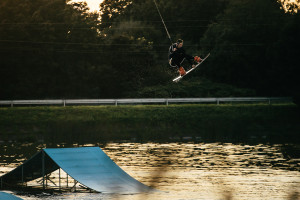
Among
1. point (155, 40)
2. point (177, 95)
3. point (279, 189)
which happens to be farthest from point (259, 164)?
point (155, 40)

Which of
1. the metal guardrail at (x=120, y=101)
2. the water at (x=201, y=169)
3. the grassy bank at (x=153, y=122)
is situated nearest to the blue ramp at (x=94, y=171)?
the water at (x=201, y=169)

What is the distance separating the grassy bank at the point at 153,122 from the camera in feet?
157

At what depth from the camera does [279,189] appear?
23.3 metres

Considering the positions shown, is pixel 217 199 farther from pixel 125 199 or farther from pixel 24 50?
pixel 24 50

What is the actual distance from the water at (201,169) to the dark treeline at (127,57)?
80.3 ft

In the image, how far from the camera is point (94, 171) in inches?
972

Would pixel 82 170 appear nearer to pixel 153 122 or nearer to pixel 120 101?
pixel 153 122

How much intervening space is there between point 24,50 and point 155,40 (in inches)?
761

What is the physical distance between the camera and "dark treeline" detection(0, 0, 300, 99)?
64.0 m

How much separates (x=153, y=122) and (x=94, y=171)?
28507mm

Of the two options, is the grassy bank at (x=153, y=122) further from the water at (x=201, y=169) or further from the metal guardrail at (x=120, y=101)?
the water at (x=201, y=169)

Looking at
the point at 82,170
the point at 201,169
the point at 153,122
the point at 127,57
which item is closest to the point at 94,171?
the point at 82,170

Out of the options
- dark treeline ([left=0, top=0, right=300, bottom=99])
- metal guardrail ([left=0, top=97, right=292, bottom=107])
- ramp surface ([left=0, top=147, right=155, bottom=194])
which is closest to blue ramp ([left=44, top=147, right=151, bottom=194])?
ramp surface ([left=0, top=147, right=155, bottom=194])

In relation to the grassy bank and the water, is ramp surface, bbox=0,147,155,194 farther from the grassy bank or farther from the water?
the grassy bank
